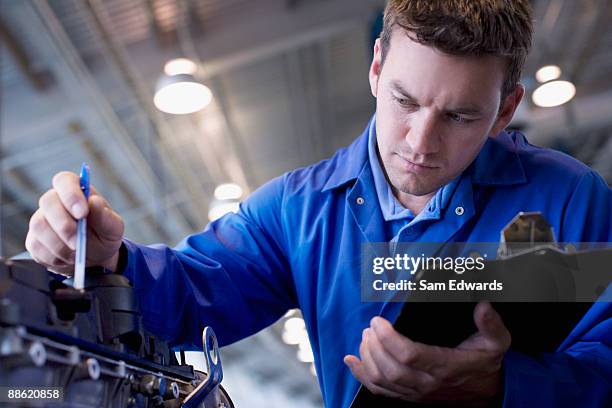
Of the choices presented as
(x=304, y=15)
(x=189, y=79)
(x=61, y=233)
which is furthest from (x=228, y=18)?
(x=61, y=233)

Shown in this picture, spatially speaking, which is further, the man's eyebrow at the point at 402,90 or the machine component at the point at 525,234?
the man's eyebrow at the point at 402,90

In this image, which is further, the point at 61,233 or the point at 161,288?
the point at 161,288

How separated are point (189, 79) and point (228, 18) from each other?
96 cm

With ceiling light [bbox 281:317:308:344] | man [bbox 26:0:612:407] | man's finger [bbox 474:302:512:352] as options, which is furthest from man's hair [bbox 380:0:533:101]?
ceiling light [bbox 281:317:308:344]

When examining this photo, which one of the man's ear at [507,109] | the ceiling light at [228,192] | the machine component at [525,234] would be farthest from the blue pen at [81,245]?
the ceiling light at [228,192]

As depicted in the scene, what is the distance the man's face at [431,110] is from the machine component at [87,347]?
0.39m

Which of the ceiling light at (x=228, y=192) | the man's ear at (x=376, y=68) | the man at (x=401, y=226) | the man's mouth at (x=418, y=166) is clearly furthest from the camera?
the ceiling light at (x=228, y=192)

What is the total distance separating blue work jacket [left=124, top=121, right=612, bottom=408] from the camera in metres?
1.00

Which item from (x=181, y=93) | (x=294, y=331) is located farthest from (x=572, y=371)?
(x=294, y=331)

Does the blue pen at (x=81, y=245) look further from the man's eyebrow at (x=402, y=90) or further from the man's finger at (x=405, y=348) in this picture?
the man's eyebrow at (x=402, y=90)

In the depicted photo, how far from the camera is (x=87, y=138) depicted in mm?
5281

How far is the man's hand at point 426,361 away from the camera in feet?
2.41

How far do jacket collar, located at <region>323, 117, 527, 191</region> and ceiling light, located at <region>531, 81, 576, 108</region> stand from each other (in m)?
3.28

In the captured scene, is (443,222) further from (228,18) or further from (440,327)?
(228,18)
